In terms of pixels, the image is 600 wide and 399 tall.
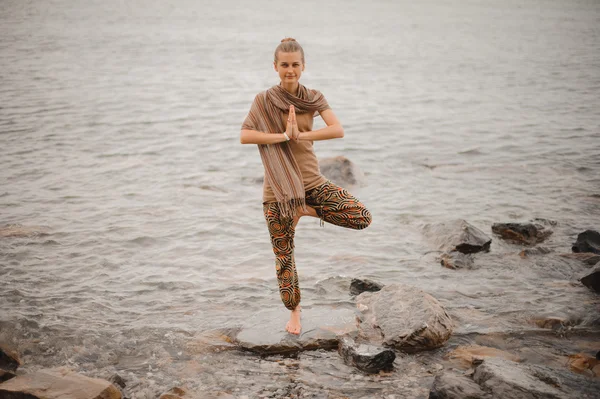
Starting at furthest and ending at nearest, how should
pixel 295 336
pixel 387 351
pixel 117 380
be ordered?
pixel 295 336 < pixel 387 351 < pixel 117 380

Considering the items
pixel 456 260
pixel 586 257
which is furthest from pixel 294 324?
pixel 586 257

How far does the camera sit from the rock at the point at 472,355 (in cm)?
561

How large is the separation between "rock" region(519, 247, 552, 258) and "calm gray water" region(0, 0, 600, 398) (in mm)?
270

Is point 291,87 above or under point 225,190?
above

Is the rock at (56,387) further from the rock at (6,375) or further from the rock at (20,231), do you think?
the rock at (20,231)

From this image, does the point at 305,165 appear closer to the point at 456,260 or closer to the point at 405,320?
the point at 405,320

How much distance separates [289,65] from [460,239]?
189 inches

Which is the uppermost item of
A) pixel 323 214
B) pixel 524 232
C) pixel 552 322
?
pixel 323 214

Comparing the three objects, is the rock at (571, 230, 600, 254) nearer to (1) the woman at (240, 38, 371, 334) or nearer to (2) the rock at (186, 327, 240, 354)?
(1) the woman at (240, 38, 371, 334)

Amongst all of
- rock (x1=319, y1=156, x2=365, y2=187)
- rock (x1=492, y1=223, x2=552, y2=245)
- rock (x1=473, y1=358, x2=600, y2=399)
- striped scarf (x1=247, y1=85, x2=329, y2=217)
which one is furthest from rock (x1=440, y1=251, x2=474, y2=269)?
rock (x1=319, y1=156, x2=365, y2=187)

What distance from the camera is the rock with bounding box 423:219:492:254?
8570mm

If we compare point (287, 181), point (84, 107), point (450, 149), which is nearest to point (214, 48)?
point (84, 107)

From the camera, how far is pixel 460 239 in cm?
863

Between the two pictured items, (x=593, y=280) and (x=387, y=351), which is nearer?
(x=387, y=351)
